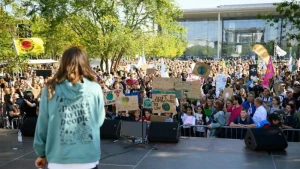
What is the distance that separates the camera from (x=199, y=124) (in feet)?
32.3

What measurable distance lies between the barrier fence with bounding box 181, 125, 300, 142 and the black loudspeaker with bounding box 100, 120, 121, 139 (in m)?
1.90

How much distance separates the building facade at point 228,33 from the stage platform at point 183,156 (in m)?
75.7

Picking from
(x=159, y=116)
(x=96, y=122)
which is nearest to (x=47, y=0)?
(x=159, y=116)

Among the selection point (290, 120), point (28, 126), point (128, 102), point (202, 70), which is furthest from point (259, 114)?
point (28, 126)

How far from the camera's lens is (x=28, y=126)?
9.62m

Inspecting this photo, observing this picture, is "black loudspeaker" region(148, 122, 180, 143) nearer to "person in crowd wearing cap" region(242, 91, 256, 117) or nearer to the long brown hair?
"person in crowd wearing cap" region(242, 91, 256, 117)

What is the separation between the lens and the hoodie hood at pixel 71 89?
8.49ft

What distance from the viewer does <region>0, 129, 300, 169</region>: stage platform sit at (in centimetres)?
702

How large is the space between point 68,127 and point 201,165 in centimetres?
493

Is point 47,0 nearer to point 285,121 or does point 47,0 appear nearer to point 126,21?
point 126,21

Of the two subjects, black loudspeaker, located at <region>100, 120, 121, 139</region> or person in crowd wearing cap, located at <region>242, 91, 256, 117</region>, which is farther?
person in crowd wearing cap, located at <region>242, 91, 256, 117</region>

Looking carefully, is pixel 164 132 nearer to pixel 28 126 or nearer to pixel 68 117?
pixel 28 126

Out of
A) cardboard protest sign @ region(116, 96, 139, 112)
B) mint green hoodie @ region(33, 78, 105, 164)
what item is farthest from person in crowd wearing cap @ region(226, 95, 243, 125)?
mint green hoodie @ region(33, 78, 105, 164)

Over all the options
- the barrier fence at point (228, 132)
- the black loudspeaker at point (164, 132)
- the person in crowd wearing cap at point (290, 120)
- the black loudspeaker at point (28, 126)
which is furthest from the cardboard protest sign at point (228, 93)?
the black loudspeaker at point (28, 126)
